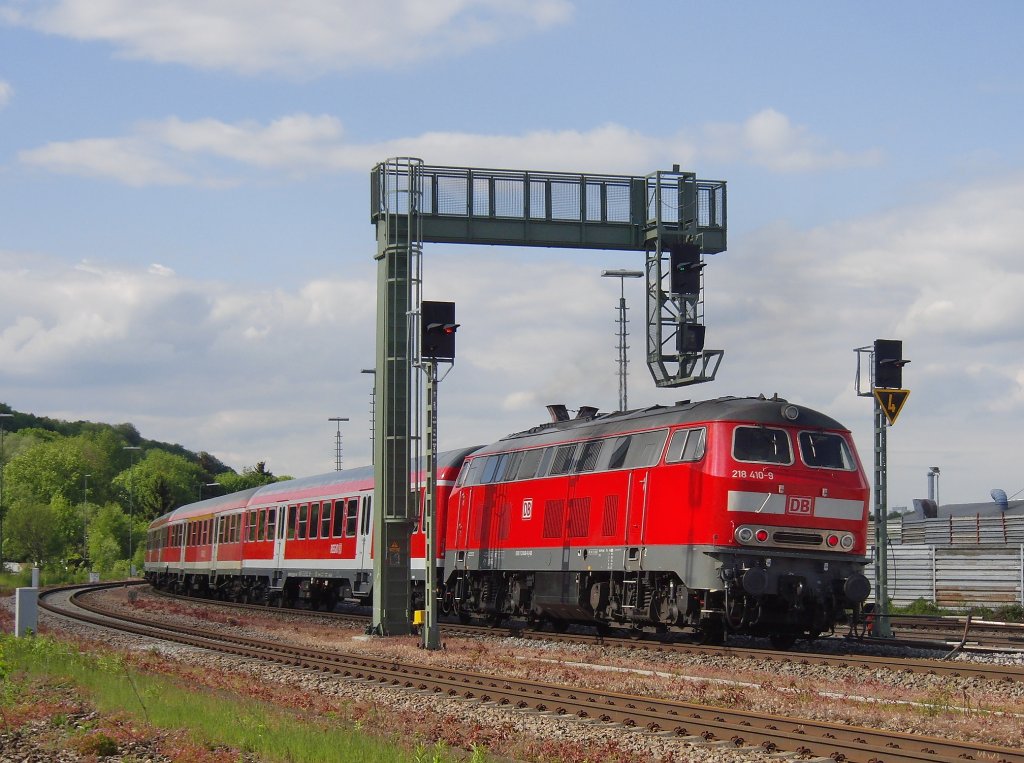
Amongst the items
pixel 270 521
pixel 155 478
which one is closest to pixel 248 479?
pixel 155 478

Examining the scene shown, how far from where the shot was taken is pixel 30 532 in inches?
4409

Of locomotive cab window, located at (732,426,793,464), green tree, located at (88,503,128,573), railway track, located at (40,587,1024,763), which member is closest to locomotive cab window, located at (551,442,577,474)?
locomotive cab window, located at (732,426,793,464)

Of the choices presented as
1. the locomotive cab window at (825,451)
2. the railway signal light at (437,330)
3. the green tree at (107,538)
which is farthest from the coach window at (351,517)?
the green tree at (107,538)

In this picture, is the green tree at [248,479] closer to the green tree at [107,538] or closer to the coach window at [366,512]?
the green tree at [107,538]

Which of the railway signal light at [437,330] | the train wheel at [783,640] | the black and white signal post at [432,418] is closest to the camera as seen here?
the train wheel at [783,640]

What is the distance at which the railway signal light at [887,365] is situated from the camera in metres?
24.7

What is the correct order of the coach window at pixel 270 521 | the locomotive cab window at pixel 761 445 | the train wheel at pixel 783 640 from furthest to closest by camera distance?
the coach window at pixel 270 521
the train wheel at pixel 783 640
the locomotive cab window at pixel 761 445

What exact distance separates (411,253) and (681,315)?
6137 mm

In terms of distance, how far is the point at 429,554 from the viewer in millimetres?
23969

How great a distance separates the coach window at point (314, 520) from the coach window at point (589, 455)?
14.7 metres

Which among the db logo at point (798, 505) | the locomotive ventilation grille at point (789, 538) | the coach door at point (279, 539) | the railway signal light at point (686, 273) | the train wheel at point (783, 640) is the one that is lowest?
the train wheel at point (783, 640)

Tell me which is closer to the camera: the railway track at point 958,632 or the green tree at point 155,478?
the railway track at point 958,632

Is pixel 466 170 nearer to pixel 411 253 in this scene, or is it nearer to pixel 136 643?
pixel 411 253

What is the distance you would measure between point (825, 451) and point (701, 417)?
214 cm
